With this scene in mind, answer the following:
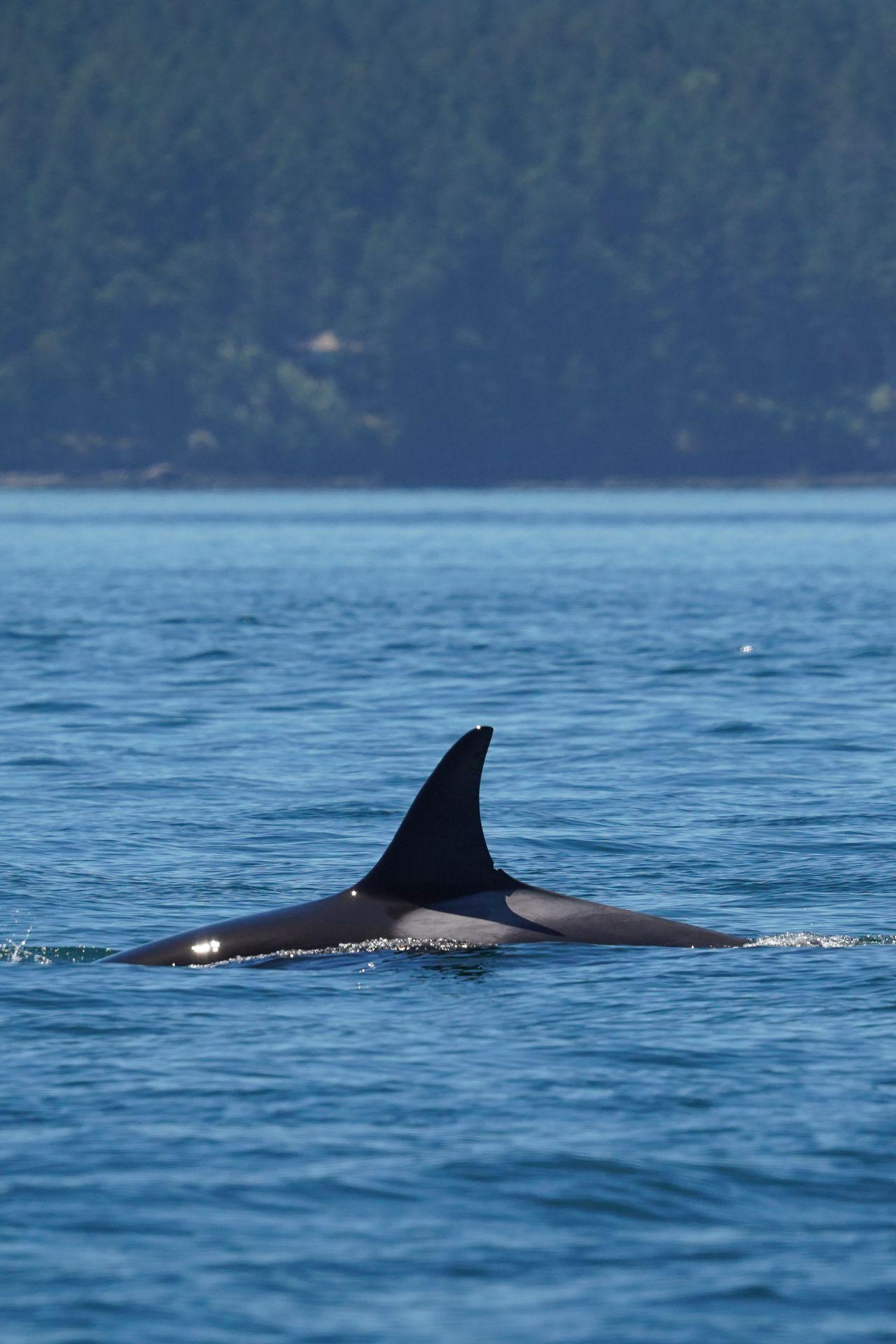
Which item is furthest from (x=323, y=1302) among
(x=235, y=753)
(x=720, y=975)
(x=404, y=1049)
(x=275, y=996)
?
(x=235, y=753)

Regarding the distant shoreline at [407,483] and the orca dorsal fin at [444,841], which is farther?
the distant shoreline at [407,483]

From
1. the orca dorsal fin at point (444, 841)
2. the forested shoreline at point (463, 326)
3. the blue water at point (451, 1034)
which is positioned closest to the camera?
the blue water at point (451, 1034)

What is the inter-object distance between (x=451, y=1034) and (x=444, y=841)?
1823 mm

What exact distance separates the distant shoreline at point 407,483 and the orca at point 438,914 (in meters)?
160

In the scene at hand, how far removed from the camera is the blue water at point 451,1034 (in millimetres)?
9891

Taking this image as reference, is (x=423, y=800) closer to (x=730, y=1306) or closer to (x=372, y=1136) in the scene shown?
(x=372, y=1136)

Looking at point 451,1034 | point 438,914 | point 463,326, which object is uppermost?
point 463,326

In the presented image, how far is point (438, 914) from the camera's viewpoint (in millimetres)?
15500

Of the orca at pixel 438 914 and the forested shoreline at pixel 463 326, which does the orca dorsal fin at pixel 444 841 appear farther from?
the forested shoreline at pixel 463 326

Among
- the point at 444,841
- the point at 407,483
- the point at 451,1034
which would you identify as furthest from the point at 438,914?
the point at 407,483

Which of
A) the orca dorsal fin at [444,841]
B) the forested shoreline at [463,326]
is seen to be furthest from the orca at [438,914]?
the forested shoreline at [463,326]

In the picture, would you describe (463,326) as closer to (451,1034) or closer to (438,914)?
(438,914)

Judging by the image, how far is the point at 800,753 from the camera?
91.0 ft

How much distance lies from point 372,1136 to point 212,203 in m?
192
